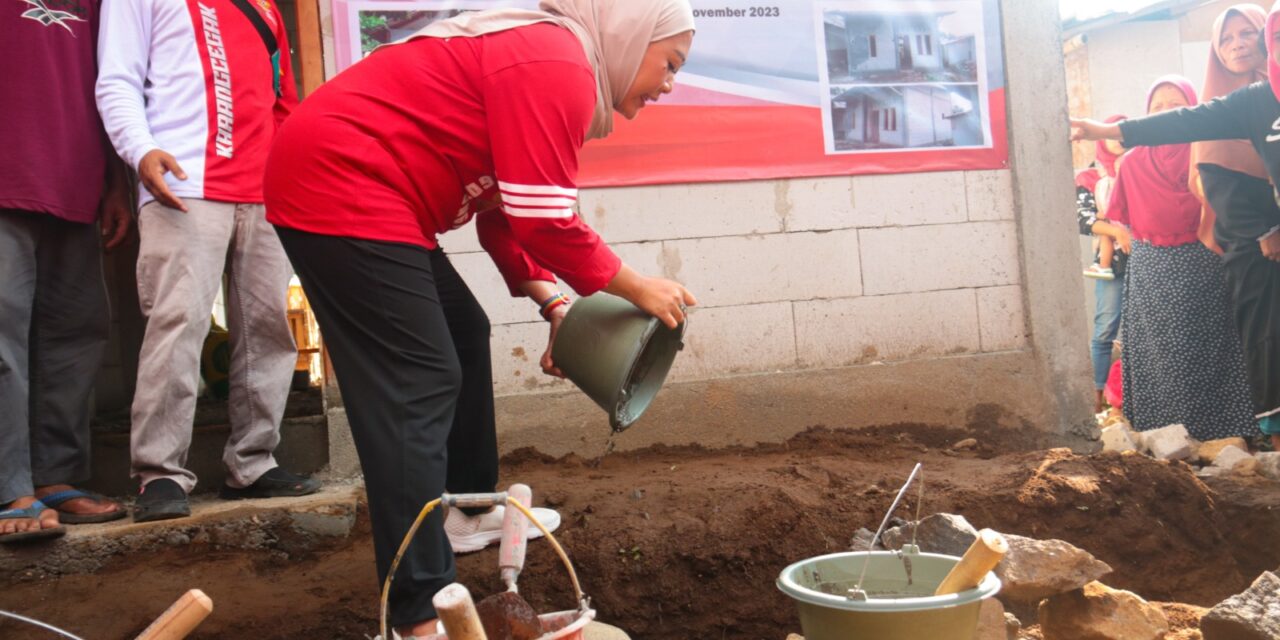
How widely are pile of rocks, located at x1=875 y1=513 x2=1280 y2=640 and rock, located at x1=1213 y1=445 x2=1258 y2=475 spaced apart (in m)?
1.90

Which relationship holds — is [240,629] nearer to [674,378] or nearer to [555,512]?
[555,512]

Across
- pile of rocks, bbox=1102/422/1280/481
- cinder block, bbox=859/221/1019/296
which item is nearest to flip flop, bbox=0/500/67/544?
cinder block, bbox=859/221/1019/296

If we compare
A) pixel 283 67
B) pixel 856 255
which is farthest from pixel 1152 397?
pixel 283 67

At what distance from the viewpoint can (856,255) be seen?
4215 mm

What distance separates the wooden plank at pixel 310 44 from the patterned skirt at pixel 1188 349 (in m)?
4.56

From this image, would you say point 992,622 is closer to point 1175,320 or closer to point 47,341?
point 47,341

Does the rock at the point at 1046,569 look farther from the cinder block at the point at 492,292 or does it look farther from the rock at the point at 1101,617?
the cinder block at the point at 492,292

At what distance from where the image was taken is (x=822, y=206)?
4168 mm

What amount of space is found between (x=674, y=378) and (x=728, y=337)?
10.8 inches

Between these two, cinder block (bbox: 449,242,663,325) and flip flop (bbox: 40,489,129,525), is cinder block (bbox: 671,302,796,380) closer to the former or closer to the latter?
cinder block (bbox: 449,242,663,325)

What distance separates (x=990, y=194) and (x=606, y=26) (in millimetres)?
2715

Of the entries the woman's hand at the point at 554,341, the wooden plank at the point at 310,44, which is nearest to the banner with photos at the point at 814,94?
the wooden plank at the point at 310,44

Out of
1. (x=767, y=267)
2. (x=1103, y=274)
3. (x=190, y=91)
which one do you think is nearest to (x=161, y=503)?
(x=190, y=91)

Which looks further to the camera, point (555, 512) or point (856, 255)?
point (856, 255)
